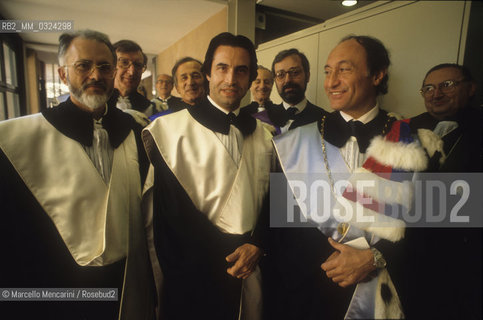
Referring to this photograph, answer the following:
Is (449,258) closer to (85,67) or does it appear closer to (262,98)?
(262,98)

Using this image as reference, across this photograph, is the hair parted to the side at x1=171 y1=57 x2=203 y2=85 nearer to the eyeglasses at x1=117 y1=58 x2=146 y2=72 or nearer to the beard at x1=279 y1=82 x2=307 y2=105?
the eyeglasses at x1=117 y1=58 x2=146 y2=72

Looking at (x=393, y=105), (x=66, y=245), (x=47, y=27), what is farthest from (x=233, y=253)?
(x=47, y=27)

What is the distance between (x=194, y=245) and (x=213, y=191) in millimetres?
222

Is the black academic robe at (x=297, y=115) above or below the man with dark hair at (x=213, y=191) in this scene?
above

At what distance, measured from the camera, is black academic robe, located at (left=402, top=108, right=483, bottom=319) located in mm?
823

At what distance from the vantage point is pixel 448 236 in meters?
0.88

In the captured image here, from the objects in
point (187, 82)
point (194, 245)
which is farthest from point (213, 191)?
point (187, 82)

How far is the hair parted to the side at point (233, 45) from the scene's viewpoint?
3.46ft

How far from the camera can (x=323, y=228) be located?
97cm

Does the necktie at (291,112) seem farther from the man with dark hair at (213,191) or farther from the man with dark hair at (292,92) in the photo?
the man with dark hair at (213,191)

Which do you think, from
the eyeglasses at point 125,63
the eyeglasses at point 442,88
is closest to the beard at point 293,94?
the eyeglasses at point 442,88

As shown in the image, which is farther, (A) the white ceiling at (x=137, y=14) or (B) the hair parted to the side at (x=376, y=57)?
(A) the white ceiling at (x=137, y=14)

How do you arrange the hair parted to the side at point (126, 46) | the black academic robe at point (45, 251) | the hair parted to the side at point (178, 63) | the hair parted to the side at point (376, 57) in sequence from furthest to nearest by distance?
the hair parted to the side at point (178, 63) < the hair parted to the side at point (126, 46) < the black academic robe at point (45, 251) < the hair parted to the side at point (376, 57)

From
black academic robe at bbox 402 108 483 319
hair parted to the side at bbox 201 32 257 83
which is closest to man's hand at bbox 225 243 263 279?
black academic robe at bbox 402 108 483 319
